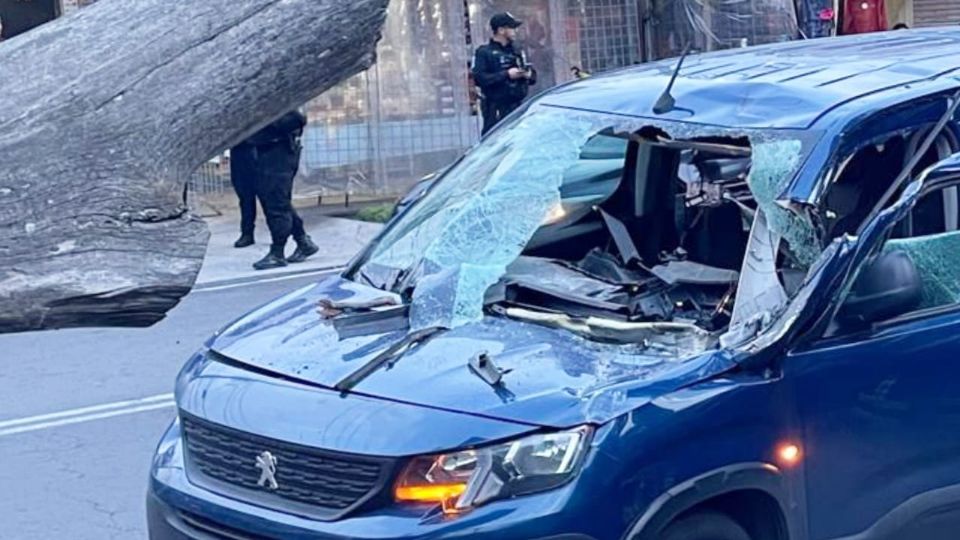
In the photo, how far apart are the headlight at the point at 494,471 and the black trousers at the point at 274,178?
1003 cm

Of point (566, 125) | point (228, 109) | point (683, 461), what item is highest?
point (228, 109)

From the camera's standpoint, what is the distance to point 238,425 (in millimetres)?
4855

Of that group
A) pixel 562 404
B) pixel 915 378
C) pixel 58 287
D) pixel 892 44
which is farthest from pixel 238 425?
pixel 892 44

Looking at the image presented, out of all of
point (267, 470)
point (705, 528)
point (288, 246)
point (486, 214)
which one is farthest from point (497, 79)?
point (705, 528)

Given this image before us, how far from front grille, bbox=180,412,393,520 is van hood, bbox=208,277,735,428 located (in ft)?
0.73

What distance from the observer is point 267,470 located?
471 centimetres

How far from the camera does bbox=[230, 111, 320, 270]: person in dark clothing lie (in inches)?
559

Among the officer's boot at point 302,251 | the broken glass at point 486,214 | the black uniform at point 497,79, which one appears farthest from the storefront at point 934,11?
the broken glass at point 486,214

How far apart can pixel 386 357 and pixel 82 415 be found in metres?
4.76

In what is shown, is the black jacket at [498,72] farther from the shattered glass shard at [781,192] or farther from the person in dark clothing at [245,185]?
the shattered glass shard at [781,192]

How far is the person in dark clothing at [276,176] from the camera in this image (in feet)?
46.5

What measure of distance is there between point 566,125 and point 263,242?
10.5 metres

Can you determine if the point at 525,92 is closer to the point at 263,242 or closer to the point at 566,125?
the point at 263,242

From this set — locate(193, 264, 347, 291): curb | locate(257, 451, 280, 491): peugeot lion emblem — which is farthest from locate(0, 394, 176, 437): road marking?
locate(257, 451, 280, 491): peugeot lion emblem
